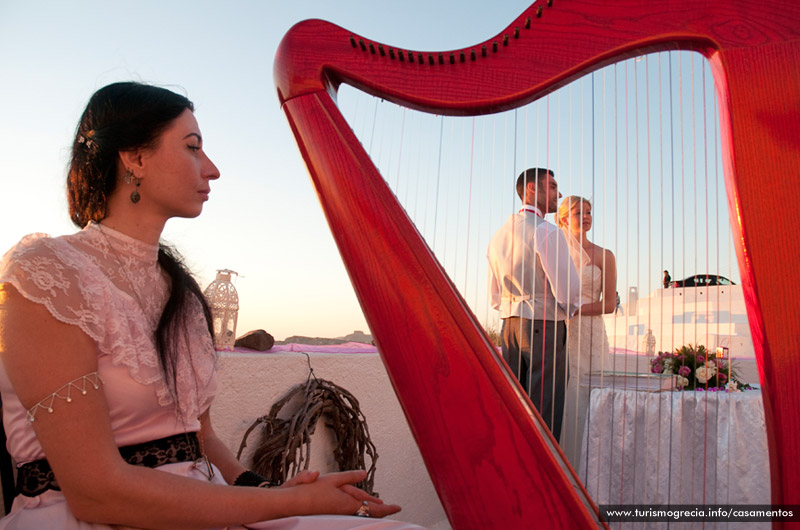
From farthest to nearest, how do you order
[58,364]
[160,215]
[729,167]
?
[160,215] → [729,167] → [58,364]

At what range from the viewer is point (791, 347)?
2.77 ft

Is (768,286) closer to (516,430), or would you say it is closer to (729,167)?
(729,167)

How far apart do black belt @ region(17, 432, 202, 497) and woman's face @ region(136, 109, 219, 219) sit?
0.36m

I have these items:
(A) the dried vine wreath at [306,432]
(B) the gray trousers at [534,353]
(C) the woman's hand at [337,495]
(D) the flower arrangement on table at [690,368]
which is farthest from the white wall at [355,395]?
(D) the flower arrangement on table at [690,368]

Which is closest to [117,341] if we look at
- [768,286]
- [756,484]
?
[768,286]

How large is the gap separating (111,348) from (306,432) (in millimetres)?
1211

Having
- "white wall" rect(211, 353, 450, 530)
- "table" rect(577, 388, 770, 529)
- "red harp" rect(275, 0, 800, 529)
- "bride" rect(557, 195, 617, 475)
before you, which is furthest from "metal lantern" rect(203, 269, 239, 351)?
"bride" rect(557, 195, 617, 475)

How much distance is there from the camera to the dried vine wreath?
6.19 feet

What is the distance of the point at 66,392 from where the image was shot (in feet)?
2.54

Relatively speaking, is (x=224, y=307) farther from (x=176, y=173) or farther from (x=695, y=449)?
(x=695, y=449)

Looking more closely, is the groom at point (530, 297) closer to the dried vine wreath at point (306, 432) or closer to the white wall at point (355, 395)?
the white wall at point (355, 395)

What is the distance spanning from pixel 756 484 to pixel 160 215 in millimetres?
2464

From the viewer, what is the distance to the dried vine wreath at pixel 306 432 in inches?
74.2

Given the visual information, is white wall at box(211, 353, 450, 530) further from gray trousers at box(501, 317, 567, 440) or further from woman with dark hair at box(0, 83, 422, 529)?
woman with dark hair at box(0, 83, 422, 529)
